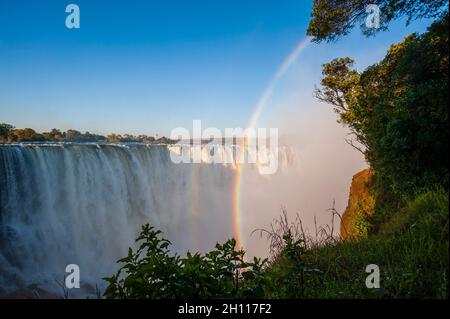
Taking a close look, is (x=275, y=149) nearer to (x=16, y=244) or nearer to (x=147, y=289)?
(x=16, y=244)

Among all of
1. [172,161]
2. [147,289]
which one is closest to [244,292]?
[147,289]

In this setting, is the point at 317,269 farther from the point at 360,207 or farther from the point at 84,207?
the point at 84,207

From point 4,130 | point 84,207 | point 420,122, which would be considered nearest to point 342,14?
point 420,122

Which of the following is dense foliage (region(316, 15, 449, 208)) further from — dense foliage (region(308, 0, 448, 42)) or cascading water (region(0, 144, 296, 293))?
cascading water (region(0, 144, 296, 293))

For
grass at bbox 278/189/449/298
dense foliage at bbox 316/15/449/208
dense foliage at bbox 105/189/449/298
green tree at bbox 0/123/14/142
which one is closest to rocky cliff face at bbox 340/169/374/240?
dense foliage at bbox 316/15/449/208

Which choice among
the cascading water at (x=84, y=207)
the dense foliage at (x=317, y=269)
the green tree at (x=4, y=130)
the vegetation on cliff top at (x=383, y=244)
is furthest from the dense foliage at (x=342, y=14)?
the green tree at (x=4, y=130)

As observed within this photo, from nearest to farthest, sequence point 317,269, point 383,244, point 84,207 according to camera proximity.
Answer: point 317,269 < point 383,244 < point 84,207
